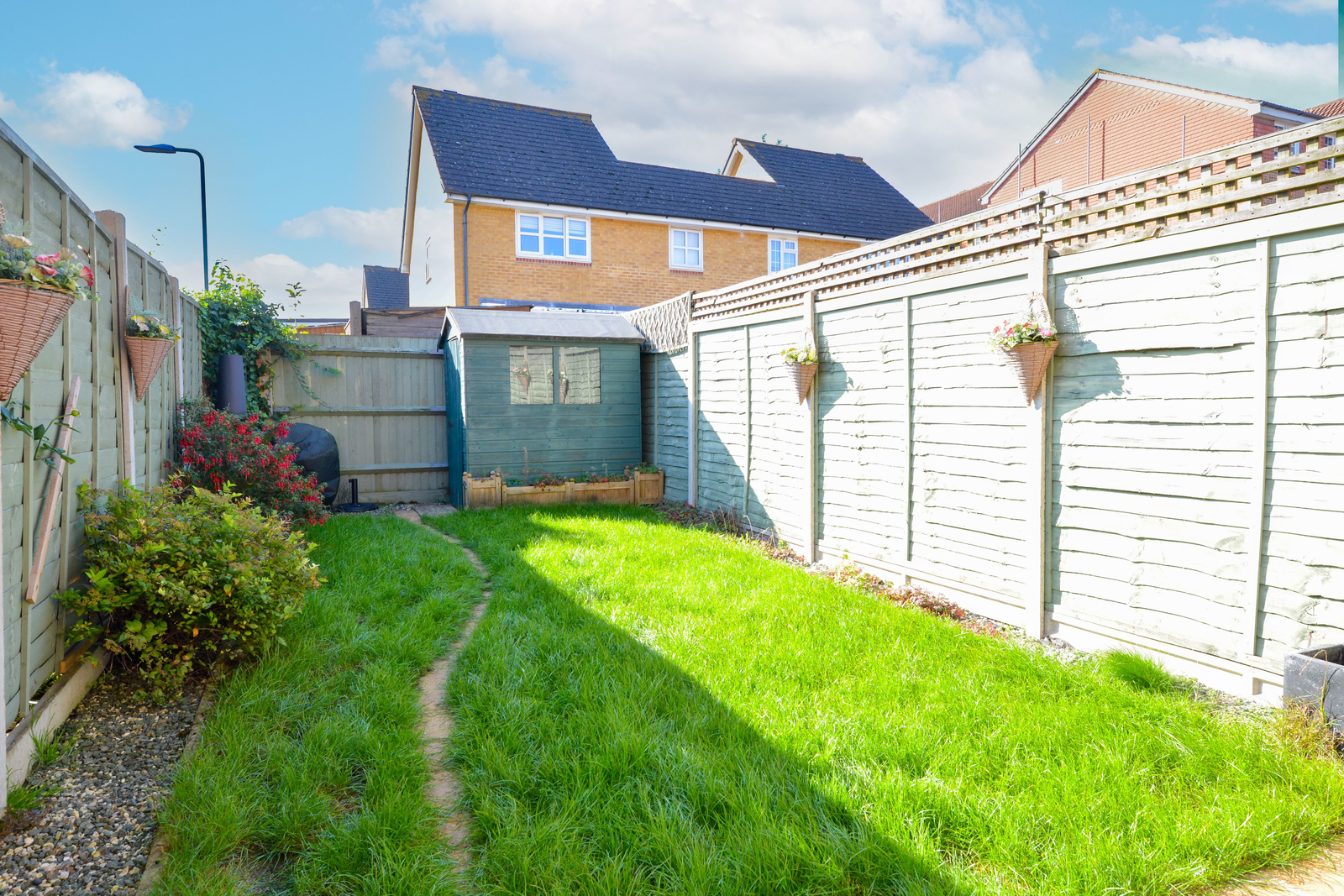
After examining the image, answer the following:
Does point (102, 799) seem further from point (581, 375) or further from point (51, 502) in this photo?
point (581, 375)

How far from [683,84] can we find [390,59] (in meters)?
10.0

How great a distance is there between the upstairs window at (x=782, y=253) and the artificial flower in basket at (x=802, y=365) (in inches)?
482

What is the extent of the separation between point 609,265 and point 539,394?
7669 millimetres

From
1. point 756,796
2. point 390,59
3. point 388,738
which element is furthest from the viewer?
point 390,59

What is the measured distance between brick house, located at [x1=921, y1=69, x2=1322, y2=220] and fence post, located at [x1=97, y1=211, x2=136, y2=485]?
1898 cm

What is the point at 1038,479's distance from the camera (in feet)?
14.8

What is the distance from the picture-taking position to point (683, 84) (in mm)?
22250

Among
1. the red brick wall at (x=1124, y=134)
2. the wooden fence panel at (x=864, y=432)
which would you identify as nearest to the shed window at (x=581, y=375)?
the wooden fence panel at (x=864, y=432)

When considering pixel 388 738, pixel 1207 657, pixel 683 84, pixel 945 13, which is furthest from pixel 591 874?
pixel 683 84

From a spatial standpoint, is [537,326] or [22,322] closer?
[22,322]

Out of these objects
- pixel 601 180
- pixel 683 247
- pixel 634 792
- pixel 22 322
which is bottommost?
pixel 634 792

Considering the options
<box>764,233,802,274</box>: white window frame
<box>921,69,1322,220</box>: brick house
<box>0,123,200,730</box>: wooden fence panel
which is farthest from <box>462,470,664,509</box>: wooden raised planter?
<box>921,69,1322,220</box>: brick house

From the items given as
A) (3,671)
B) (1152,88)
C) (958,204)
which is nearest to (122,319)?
(3,671)

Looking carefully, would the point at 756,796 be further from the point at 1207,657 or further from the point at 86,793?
the point at 1207,657
